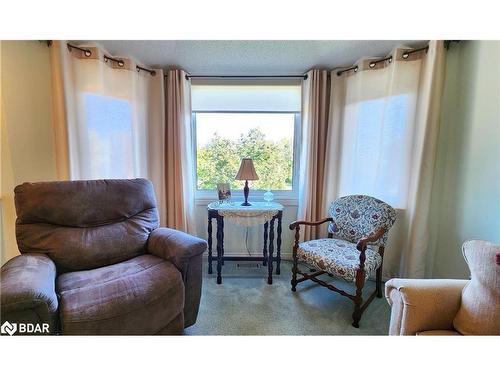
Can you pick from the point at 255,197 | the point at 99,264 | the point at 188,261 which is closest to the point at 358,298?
the point at 188,261

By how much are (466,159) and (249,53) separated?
1997 millimetres

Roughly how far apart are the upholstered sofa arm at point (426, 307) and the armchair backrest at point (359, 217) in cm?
83

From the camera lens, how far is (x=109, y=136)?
2104mm

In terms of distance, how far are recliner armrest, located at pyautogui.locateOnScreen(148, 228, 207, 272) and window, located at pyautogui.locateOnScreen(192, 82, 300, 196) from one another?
1.12 meters

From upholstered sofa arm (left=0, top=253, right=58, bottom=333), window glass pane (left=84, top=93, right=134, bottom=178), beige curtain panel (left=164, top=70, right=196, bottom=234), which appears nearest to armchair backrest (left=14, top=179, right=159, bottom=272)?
upholstered sofa arm (left=0, top=253, right=58, bottom=333)

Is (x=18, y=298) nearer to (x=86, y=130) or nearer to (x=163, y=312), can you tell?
(x=163, y=312)

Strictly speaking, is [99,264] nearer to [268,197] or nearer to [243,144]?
[268,197]

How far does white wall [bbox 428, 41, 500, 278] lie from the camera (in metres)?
1.50

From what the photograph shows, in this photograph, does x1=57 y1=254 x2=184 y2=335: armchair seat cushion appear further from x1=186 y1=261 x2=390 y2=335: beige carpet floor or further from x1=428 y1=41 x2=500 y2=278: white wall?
x1=428 y1=41 x2=500 y2=278: white wall

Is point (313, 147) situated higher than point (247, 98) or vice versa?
point (247, 98)

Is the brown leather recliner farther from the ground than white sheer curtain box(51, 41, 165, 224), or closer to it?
closer to it
